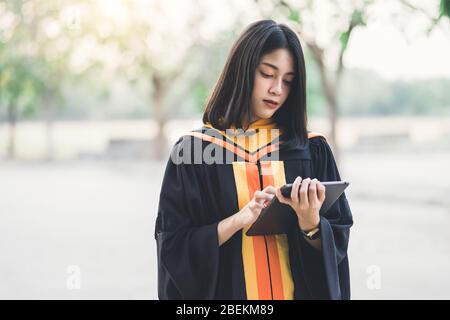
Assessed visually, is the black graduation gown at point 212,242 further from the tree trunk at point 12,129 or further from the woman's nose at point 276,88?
the tree trunk at point 12,129

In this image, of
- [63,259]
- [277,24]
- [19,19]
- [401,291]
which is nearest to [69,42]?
[19,19]

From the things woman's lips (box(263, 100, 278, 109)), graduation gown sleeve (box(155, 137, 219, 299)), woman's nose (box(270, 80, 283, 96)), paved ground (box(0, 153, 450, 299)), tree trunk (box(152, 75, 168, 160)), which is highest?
tree trunk (box(152, 75, 168, 160))

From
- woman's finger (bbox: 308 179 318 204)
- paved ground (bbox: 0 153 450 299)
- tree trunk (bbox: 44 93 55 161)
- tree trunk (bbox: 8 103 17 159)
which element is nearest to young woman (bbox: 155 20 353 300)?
woman's finger (bbox: 308 179 318 204)

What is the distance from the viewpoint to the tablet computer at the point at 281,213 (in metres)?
1.33

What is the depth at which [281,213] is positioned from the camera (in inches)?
55.3

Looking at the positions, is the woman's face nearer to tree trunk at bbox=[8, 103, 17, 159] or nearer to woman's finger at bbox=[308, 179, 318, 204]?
woman's finger at bbox=[308, 179, 318, 204]

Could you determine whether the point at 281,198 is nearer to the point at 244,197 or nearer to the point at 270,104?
the point at 244,197

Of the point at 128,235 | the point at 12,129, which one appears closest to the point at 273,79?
the point at 128,235

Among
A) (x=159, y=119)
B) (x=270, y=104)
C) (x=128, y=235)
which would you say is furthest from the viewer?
(x=159, y=119)

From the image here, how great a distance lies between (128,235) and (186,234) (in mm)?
5016

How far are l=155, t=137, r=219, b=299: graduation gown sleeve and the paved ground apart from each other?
9.05 ft

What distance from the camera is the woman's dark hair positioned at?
1.47m

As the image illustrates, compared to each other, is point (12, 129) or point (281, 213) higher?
point (12, 129)
